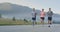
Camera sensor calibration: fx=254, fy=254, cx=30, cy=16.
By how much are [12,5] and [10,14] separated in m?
1.05

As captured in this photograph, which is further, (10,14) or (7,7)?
(7,7)

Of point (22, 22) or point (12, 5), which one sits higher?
point (12, 5)

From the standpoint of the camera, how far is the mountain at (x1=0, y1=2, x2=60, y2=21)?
17922mm

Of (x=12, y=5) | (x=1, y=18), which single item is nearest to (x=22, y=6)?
(x=12, y=5)

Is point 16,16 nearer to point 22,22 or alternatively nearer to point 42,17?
point 22,22

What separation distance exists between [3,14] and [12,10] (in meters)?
1.09

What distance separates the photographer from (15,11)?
18672 millimetres

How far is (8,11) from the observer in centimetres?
1859

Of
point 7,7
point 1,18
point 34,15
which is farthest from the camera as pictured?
point 7,7

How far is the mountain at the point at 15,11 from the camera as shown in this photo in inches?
706

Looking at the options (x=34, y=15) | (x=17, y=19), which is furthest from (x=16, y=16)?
(x=34, y=15)

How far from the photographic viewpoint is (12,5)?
1888 cm

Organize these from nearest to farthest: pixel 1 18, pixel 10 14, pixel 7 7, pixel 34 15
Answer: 1. pixel 34 15
2. pixel 1 18
3. pixel 10 14
4. pixel 7 7

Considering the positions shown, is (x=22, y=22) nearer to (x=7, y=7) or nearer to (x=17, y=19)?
(x=17, y=19)
